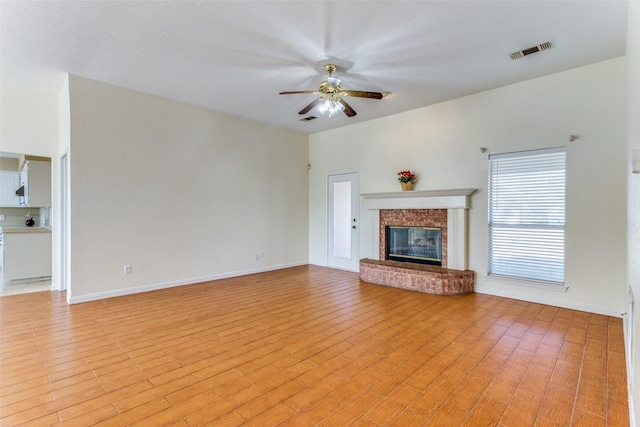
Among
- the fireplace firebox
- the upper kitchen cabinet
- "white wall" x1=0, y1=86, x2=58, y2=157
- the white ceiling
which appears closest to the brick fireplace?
the fireplace firebox

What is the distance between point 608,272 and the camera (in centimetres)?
364

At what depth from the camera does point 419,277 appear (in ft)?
15.4

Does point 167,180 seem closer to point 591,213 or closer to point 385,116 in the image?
point 385,116

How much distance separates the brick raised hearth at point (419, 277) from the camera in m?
4.50

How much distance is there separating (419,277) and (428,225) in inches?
38.7

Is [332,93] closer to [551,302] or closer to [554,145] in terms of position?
[554,145]

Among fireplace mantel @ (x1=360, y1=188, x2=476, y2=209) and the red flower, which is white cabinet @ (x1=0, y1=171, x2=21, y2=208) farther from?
the red flower

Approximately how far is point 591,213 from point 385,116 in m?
3.44

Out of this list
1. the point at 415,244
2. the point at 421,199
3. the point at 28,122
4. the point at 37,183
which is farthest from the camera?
Answer: the point at 415,244

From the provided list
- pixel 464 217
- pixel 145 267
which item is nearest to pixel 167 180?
pixel 145 267

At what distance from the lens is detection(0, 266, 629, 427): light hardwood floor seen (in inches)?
74.9

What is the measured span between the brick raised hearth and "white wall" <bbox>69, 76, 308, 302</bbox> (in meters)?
2.24

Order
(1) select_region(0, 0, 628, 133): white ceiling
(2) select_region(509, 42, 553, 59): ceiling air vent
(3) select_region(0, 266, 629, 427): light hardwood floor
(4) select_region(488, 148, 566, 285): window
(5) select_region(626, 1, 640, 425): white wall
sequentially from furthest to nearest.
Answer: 1. (4) select_region(488, 148, 566, 285): window
2. (2) select_region(509, 42, 553, 59): ceiling air vent
3. (1) select_region(0, 0, 628, 133): white ceiling
4. (3) select_region(0, 266, 629, 427): light hardwood floor
5. (5) select_region(626, 1, 640, 425): white wall

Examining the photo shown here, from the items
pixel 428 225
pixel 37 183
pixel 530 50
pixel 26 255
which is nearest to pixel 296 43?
pixel 530 50
